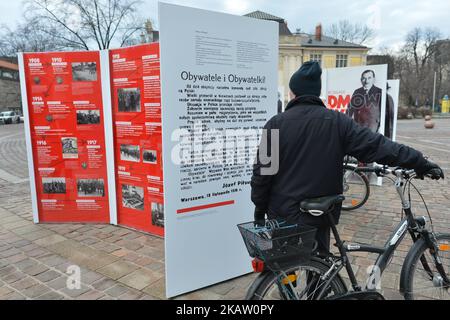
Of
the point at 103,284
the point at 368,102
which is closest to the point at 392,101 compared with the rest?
the point at 368,102

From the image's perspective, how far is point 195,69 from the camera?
273 centimetres

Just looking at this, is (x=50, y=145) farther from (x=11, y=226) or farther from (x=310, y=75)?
(x=310, y=75)

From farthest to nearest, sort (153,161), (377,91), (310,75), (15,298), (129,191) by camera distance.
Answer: (377,91) < (129,191) < (153,161) < (15,298) < (310,75)

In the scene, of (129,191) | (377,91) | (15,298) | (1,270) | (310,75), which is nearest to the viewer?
(310,75)

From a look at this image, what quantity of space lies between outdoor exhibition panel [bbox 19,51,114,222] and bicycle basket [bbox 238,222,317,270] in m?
3.45

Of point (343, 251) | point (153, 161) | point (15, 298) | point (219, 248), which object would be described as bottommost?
point (15, 298)

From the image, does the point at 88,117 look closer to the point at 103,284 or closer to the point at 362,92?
the point at 103,284

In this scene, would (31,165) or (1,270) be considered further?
(31,165)

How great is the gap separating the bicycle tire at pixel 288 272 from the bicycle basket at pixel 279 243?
0.37 feet

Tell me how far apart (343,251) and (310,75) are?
1.13 metres

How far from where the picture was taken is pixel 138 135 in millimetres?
4332

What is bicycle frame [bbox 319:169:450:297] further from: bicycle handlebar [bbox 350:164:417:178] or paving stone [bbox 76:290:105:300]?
paving stone [bbox 76:290:105:300]

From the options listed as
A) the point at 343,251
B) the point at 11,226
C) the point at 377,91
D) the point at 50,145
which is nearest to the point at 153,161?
the point at 50,145

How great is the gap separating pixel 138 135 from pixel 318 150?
2857 mm
